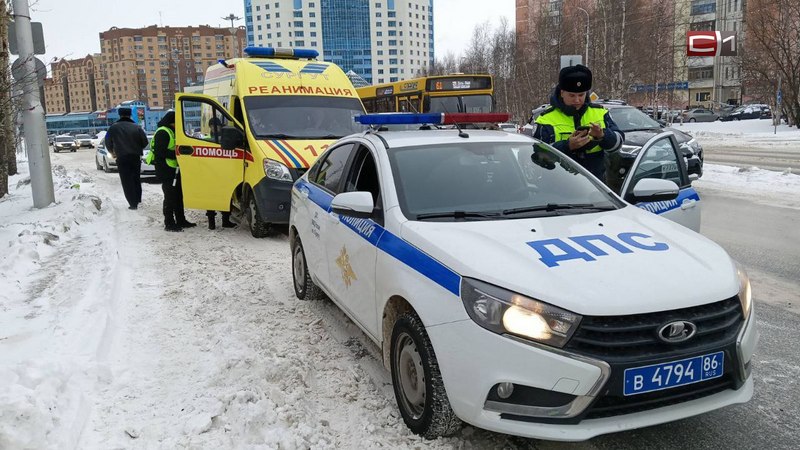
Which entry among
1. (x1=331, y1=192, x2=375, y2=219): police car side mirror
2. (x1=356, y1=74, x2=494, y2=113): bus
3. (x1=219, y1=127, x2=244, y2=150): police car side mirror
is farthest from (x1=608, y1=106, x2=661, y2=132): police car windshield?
(x1=331, y1=192, x2=375, y2=219): police car side mirror

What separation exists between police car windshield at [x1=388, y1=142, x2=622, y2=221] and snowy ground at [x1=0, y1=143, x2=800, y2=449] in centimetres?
120

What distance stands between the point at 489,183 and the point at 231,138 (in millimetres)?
5646

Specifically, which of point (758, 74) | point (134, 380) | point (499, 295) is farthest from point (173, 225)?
point (758, 74)

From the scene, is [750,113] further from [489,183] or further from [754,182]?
[489,183]

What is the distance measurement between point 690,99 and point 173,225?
8709cm

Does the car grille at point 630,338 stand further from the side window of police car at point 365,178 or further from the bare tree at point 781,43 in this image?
the bare tree at point 781,43

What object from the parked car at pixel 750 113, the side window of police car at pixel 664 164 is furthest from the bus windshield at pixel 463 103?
the parked car at pixel 750 113

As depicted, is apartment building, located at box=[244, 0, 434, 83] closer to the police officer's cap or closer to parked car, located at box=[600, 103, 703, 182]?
parked car, located at box=[600, 103, 703, 182]

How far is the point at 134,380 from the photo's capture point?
13.0ft

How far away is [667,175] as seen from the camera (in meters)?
5.47

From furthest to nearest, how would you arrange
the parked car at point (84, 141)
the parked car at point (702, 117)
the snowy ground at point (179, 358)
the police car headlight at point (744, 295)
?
the parked car at point (702, 117)
the parked car at point (84, 141)
the snowy ground at point (179, 358)
the police car headlight at point (744, 295)

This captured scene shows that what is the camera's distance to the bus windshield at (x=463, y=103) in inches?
771

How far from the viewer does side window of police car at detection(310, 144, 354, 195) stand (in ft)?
15.5

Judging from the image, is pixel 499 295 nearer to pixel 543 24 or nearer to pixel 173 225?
pixel 173 225
